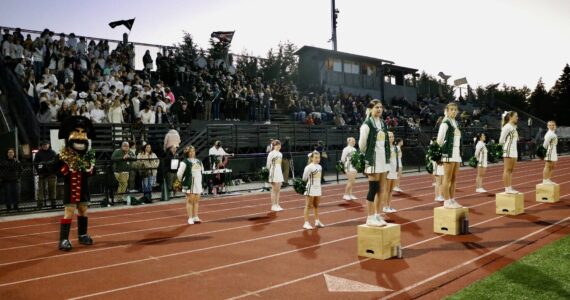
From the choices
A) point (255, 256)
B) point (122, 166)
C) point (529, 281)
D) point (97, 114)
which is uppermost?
point (97, 114)

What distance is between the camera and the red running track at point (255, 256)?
5903 millimetres

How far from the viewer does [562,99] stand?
66.2m

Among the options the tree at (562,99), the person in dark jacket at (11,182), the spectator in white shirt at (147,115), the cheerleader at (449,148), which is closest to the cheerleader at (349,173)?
the cheerleader at (449,148)

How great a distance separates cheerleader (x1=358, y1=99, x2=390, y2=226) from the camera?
7625 millimetres

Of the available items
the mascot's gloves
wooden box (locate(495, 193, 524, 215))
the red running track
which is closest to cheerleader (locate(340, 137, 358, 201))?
the red running track

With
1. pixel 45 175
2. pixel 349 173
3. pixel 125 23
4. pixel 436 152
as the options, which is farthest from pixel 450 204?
pixel 125 23

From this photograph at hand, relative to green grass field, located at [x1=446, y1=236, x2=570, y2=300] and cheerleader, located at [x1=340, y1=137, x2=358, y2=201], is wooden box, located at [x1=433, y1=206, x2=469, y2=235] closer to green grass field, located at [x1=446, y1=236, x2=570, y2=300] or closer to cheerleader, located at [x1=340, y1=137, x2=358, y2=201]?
green grass field, located at [x1=446, y1=236, x2=570, y2=300]

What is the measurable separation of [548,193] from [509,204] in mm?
2753

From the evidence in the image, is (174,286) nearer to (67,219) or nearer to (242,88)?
(67,219)

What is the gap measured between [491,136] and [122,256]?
34.0 meters

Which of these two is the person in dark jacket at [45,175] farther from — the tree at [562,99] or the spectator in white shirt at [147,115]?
the tree at [562,99]

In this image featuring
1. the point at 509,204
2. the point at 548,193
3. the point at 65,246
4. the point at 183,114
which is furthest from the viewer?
the point at 183,114

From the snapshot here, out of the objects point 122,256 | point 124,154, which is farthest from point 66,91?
point 122,256

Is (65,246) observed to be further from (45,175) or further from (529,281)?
(529,281)
